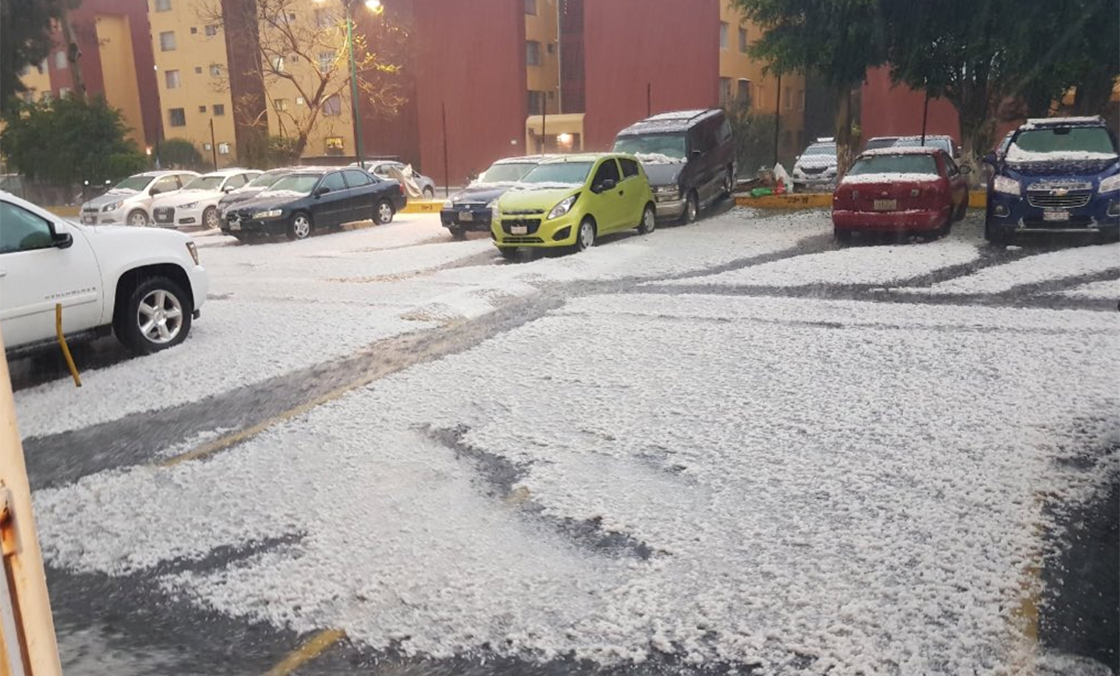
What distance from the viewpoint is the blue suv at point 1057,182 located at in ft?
38.2

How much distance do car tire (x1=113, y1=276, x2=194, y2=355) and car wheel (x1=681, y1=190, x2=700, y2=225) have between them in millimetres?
10810

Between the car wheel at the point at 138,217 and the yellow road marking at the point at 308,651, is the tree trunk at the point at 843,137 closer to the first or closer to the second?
the car wheel at the point at 138,217

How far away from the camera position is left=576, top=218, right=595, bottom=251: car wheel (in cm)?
1337

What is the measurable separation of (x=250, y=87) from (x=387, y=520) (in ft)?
116

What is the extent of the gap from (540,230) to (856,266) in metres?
4.57

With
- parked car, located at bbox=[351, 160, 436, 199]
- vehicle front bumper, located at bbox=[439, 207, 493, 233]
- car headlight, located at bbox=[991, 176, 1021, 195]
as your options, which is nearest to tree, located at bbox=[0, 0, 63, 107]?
vehicle front bumper, located at bbox=[439, 207, 493, 233]

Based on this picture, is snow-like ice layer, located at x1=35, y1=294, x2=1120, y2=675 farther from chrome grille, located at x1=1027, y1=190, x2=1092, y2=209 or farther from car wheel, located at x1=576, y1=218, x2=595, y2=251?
car wheel, located at x1=576, y1=218, x2=595, y2=251

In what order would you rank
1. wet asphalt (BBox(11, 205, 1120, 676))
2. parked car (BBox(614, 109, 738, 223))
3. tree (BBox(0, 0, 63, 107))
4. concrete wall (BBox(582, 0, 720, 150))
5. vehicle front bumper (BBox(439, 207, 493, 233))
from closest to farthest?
1. tree (BBox(0, 0, 63, 107))
2. wet asphalt (BBox(11, 205, 1120, 676))
3. vehicle front bumper (BBox(439, 207, 493, 233))
4. parked car (BBox(614, 109, 738, 223))
5. concrete wall (BBox(582, 0, 720, 150))

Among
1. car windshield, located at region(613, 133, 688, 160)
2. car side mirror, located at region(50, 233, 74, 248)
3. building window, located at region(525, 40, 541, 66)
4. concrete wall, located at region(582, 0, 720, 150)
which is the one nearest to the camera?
car side mirror, located at region(50, 233, 74, 248)

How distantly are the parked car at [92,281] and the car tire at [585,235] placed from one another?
21.0 feet

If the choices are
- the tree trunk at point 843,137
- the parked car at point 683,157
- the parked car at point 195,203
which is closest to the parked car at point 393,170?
the parked car at point 195,203

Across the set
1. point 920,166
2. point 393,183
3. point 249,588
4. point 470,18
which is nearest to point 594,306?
point 249,588

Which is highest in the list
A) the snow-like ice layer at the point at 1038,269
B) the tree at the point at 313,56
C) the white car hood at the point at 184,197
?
the tree at the point at 313,56

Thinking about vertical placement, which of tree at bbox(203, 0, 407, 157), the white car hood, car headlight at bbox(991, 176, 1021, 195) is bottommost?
the white car hood
